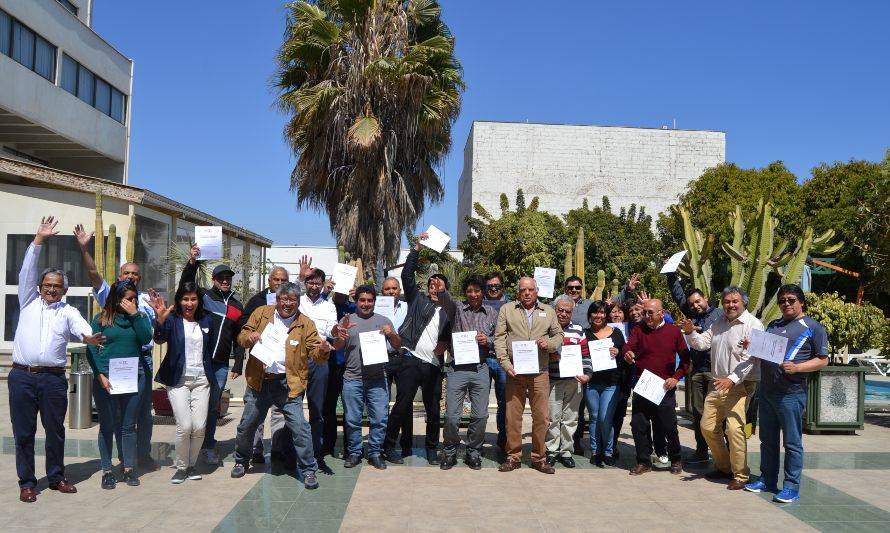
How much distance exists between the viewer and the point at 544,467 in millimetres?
7047

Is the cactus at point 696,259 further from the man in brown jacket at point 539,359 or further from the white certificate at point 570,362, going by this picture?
the man in brown jacket at point 539,359

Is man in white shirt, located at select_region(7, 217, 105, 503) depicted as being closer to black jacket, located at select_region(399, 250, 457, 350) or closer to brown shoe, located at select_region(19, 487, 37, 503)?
brown shoe, located at select_region(19, 487, 37, 503)

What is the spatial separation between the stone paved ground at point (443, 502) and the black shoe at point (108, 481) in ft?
0.27

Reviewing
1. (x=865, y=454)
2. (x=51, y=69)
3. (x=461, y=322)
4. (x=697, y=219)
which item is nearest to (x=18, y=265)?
(x=51, y=69)

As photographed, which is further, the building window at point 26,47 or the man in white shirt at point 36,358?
the building window at point 26,47

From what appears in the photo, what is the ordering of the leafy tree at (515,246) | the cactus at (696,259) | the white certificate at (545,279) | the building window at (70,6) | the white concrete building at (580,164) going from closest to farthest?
the white certificate at (545,279) < the cactus at (696,259) < the leafy tree at (515,246) < the building window at (70,6) < the white concrete building at (580,164)

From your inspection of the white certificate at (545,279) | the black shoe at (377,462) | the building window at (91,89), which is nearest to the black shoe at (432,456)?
the black shoe at (377,462)

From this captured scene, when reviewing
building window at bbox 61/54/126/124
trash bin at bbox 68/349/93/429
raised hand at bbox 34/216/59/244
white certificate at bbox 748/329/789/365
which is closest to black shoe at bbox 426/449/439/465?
white certificate at bbox 748/329/789/365

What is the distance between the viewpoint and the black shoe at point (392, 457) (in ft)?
23.9

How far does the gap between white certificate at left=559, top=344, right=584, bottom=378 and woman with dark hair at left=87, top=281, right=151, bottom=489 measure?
3905mm

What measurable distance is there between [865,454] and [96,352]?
8.31 meters

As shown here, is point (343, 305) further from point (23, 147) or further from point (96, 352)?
→ point (23, 147)

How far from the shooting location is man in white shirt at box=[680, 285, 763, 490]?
6.48 metres

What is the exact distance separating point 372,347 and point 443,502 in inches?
64.2
